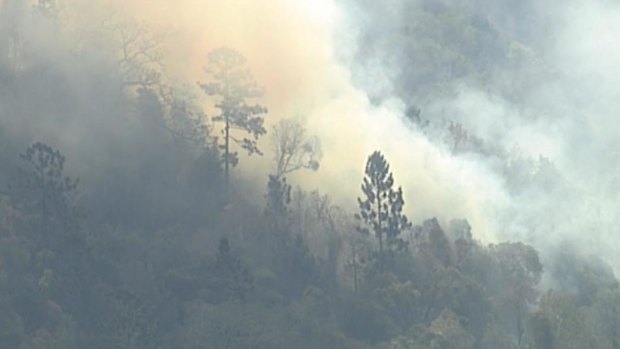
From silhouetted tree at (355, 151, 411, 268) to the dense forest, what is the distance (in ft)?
0.65

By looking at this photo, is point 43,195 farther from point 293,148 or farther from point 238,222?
point 293,148

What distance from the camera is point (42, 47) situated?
10988 cm

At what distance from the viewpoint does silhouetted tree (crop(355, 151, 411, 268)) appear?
335ft

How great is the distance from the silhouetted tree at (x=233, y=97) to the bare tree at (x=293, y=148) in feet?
6.29

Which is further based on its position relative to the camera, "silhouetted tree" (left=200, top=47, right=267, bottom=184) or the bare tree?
the bare tree

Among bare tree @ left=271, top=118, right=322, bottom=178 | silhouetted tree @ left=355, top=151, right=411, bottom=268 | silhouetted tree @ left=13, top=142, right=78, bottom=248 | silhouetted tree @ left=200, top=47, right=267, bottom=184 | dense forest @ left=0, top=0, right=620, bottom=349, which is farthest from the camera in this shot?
bare tree @ left=271, top=118, right=322, bottom=178

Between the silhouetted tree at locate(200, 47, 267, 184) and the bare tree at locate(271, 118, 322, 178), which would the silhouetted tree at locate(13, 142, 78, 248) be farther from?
the bare tree at locate(271, 118, 322, 178)

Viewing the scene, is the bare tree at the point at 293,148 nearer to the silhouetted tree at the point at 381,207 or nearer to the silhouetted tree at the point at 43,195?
the silhouetted tree at the point at 381,207

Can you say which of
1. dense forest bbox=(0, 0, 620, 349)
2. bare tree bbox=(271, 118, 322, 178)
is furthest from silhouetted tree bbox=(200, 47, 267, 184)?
bare tree bbox=(271, 118, 322, 178)

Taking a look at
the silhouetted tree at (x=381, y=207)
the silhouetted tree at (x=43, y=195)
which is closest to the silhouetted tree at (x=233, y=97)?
the silhouetted tree at (x=381, y=207)

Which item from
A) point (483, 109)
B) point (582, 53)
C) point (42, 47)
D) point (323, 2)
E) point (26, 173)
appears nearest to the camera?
point (26, 173)

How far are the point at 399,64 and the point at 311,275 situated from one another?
61.0 metres

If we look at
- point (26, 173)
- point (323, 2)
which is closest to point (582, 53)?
point (323, 2)

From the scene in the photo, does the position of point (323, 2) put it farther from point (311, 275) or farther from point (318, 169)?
point (311, 275)
